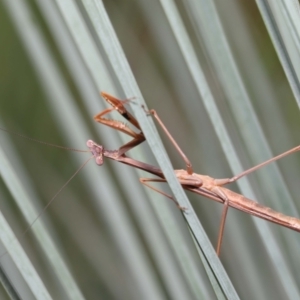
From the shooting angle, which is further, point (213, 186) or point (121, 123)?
point (213, 186)

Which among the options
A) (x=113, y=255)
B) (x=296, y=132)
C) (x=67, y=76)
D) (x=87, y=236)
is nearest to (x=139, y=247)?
(x=113, y=255)

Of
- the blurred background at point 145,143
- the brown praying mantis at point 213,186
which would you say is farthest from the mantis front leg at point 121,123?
the blurred background at point 145,143

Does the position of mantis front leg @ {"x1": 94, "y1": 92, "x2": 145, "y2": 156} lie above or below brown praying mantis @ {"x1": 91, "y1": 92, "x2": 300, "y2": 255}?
above

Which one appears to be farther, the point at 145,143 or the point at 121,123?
the point at 145,143

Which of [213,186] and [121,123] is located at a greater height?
[121,123]

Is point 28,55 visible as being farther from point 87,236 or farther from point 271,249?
point 271,249

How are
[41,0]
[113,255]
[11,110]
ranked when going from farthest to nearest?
[113,255]
[11,110]
[41,0]

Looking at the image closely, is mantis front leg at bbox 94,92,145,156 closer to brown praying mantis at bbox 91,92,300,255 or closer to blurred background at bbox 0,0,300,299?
brown praying mantis at bbox 91,92,300,255

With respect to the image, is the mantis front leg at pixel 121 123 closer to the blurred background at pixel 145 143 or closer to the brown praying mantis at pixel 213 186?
the brown praying mantis at pixel 213 186

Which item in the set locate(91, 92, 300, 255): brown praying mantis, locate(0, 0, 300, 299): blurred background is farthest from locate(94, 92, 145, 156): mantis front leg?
locate(0, 0, 300, 299): blurred background
